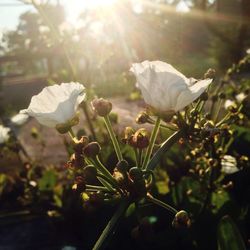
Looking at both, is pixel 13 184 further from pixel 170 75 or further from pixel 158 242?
pixel 170 75

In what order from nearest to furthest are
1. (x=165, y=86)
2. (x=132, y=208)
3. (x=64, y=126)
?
(x=165, y=86) < (x=64, y=126) < (x=132, y=208)

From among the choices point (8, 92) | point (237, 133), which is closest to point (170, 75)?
point (237, 133)

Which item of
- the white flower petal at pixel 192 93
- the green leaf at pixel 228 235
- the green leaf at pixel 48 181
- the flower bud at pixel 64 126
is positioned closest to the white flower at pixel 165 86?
the white flower petal at pixel 192 93

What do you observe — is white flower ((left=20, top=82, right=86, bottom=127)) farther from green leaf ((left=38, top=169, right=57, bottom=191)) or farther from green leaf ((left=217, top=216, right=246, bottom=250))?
green leaf ((left=38, top=169, right=57, bottom=191))

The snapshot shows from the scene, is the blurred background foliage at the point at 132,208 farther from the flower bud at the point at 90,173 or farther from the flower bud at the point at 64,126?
the flower bud at the point at 64,126

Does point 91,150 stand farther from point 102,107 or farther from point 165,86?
point 165,86

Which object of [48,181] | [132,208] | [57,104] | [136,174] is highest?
[57,104]

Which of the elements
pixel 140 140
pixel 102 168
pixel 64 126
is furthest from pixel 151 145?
pixel 64 126
